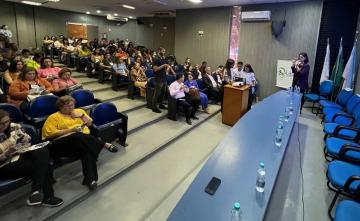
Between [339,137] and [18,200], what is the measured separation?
4176mm

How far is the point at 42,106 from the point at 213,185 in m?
2.68

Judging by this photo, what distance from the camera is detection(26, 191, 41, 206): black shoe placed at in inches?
90.8

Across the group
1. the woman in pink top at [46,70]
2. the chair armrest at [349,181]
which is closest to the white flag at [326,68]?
the chair armrest at [349,181]

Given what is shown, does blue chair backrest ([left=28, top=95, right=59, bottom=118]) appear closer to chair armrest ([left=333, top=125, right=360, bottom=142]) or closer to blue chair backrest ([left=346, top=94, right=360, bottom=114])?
chair armrest ([left=333, top=125, right=360, bottom=142])

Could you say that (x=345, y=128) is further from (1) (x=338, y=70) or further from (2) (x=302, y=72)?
(1) (x=338, y=70)

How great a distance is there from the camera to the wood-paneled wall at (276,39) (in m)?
6.50

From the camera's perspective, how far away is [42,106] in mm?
3225

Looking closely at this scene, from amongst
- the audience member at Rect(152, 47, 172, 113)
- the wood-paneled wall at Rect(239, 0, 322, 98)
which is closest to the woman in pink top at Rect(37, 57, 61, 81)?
the audience member at Rect(152, 47, 172, 113)

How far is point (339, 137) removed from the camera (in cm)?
336

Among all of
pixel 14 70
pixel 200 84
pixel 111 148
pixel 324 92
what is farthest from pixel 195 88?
pixel 14 70

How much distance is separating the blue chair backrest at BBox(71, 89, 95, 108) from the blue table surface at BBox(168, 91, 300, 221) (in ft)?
8.24

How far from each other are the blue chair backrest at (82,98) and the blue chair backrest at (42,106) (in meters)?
0.51

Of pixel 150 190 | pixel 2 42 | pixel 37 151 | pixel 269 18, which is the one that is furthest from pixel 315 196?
pixel 2 42

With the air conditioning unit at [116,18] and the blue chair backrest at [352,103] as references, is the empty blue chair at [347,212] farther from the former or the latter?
the air conditioning unit at [116,18]
